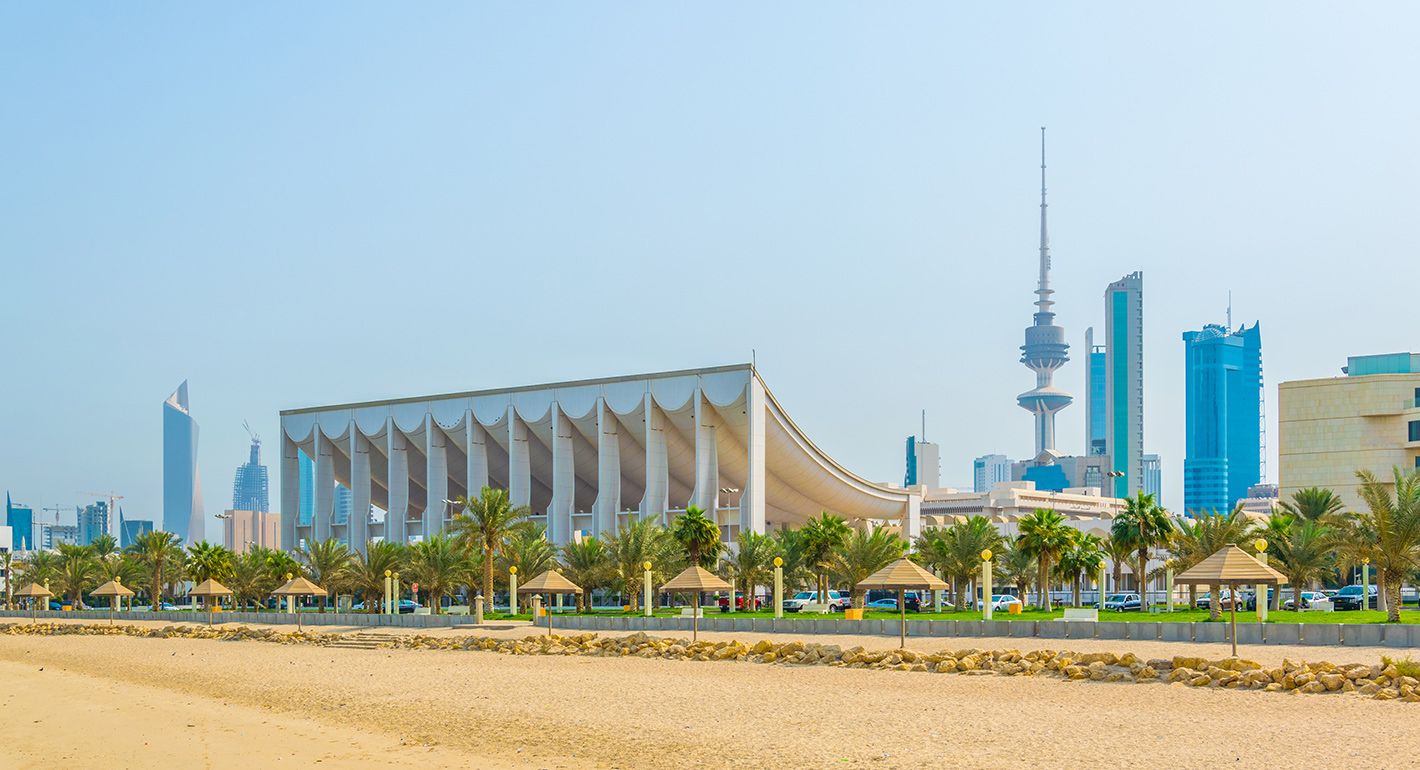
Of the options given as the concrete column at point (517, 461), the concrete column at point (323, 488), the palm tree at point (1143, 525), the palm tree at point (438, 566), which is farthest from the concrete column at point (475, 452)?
the palm tree at point (1143, 525)

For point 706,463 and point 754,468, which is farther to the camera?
point 706,463

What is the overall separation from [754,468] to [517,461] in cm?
1599

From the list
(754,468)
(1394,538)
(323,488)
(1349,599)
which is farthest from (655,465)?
(1394,538)

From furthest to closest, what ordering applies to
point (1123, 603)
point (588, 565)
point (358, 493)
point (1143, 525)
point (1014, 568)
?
point (358, 493)
point (1014, 568)
point (1123, 603)
point (588, 565)
point (1143, 525)

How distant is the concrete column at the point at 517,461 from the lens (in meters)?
82.0

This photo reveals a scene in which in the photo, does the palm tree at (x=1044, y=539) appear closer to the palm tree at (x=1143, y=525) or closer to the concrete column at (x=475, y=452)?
the palm tree at (x=1143, y=525)

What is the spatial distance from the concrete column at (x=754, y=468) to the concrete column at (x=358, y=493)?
27616 millimetres

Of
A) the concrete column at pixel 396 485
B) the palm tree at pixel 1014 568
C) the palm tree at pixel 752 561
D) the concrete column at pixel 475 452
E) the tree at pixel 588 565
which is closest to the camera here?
the tree at pixel 588 565

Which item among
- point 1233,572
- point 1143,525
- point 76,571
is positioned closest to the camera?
point 1233,572

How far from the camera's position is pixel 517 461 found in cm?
8250

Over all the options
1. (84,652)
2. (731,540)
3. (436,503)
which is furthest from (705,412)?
(84,652)

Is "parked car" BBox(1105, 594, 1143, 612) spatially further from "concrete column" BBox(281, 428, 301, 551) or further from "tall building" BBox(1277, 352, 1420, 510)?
"concrete column" BBox(281, 428, 301, 551)

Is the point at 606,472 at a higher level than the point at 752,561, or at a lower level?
higher

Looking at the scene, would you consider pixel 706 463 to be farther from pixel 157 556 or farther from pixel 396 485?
pixel 157 556
